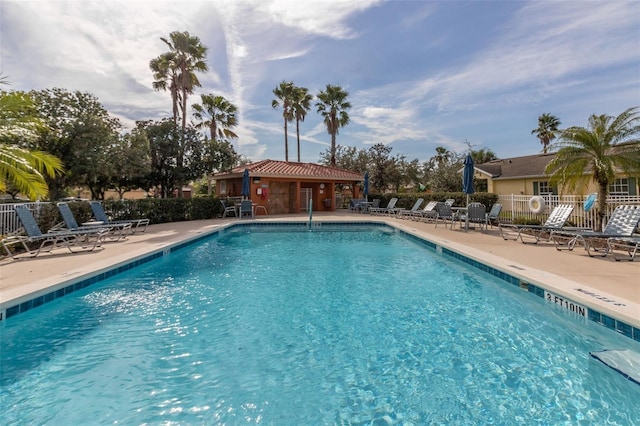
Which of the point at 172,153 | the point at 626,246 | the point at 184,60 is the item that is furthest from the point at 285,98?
the point at 626,246

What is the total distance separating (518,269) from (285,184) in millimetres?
18388

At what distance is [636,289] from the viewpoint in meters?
4.39

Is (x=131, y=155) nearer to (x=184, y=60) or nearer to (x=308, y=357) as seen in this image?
(x=184, y=60)

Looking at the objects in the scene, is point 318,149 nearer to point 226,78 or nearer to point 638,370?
point 226,78

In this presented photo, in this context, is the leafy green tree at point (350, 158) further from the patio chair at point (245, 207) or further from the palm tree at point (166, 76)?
the palm tree at point (166, 76)

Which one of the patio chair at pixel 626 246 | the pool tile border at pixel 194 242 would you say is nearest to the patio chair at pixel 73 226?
the pool tile border at pixel 194 242

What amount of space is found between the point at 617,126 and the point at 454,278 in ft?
25.8

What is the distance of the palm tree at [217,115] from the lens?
25.8 meters

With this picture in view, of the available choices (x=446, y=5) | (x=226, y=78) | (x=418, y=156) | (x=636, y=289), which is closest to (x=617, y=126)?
(x=446, y=5)

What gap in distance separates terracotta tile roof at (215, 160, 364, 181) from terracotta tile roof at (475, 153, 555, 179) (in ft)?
33.3

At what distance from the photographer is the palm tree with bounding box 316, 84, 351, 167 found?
29.9 meters

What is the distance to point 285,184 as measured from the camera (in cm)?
2273

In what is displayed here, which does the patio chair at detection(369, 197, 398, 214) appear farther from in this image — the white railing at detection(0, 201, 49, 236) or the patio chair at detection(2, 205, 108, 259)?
the white railing at detection(0, 201, 49, 236)

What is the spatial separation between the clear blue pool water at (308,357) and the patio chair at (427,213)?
9.24 m
